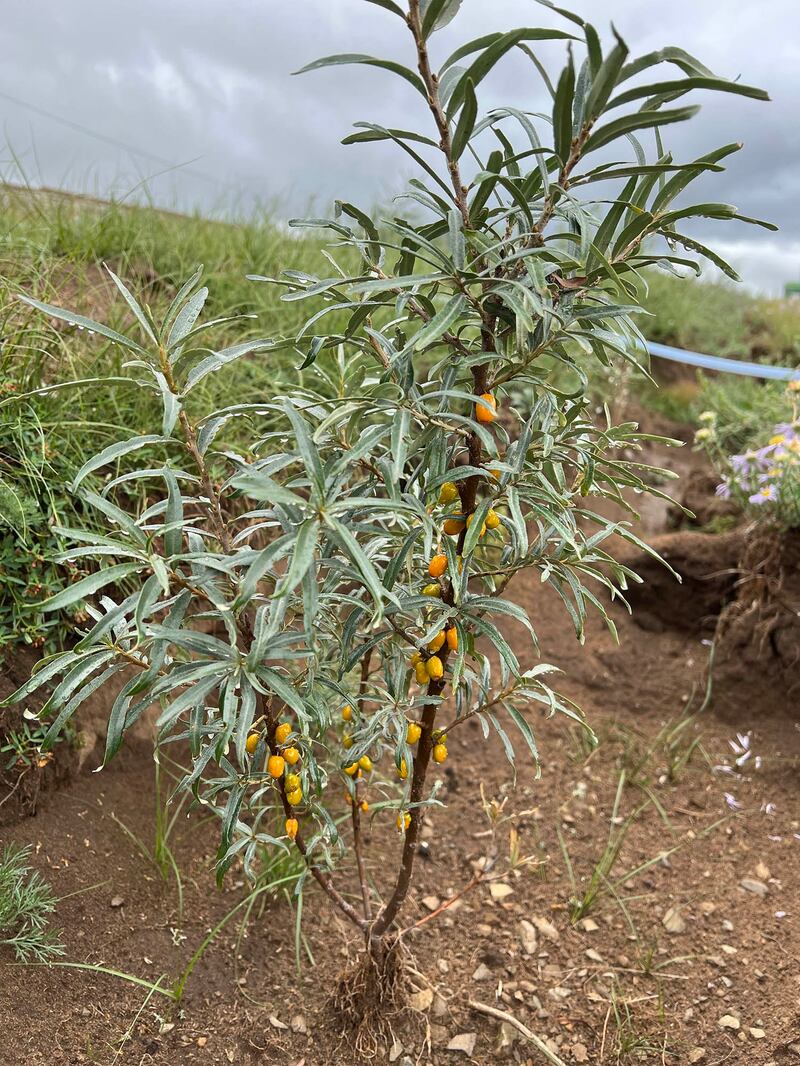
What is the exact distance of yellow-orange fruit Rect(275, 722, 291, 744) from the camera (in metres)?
1.31

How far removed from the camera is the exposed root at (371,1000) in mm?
1660

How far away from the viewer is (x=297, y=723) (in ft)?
4.78

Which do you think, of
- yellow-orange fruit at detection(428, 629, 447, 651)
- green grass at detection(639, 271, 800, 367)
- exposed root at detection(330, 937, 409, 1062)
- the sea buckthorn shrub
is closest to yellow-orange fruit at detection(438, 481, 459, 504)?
the sea buckthorn shrub

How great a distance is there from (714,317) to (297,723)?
695 cm

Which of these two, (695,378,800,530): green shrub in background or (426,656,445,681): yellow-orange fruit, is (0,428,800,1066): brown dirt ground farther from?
(695,378,800,530): green shrub in background

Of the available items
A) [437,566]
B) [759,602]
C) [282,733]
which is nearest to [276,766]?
[282,733]

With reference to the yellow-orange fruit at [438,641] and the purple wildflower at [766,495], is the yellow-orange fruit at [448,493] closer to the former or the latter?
the yellow-orange fruit at [438,641]

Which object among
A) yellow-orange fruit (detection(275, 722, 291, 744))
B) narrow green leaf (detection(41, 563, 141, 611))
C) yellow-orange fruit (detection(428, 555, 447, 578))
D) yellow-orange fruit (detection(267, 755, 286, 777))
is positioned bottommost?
yellow-orange fruit (detection(267, 755, 286, 777))

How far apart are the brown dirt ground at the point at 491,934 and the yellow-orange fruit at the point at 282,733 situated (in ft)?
2.48

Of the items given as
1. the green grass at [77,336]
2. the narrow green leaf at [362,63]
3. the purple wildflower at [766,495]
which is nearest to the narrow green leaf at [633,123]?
the narrow green leaf at [362,63]

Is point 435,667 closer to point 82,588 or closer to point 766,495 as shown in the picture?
point 82,588

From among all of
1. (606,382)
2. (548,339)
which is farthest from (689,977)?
(606,382)

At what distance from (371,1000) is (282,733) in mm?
754

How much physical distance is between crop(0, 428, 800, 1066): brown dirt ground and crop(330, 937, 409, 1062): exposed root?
0.02 metres
